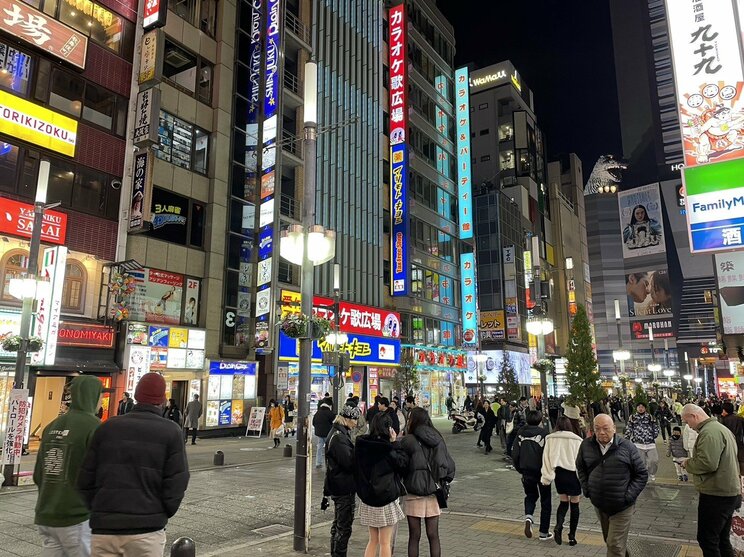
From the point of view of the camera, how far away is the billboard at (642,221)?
6650 cm

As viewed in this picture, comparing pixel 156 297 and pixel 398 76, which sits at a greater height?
pixel 398 76

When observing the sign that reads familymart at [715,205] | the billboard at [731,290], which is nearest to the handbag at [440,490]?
the sign that reads familymart at [715,205]

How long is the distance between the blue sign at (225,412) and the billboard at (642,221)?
5691 centimetres

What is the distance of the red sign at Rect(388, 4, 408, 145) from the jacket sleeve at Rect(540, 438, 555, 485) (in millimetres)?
34340

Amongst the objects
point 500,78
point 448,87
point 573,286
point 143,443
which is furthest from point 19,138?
point 573,286

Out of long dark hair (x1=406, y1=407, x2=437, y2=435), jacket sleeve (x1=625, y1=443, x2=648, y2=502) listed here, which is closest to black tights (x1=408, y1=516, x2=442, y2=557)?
long dark hair (x1=406, y1=407, x2=437, y2=435)

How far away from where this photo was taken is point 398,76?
141 ft

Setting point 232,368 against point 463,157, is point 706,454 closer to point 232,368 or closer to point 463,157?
point 232,368

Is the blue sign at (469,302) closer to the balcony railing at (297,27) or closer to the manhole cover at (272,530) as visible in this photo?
the balcony railing at (297,27)

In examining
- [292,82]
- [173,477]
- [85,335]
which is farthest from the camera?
[292,82]

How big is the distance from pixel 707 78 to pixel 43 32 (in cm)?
2185

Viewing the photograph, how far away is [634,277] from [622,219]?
7440 mm

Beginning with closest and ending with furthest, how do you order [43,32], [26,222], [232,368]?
1. [26,222]
2. [43,32]
3. [232,368]

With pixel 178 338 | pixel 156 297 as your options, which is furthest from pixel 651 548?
pixel 156 297
